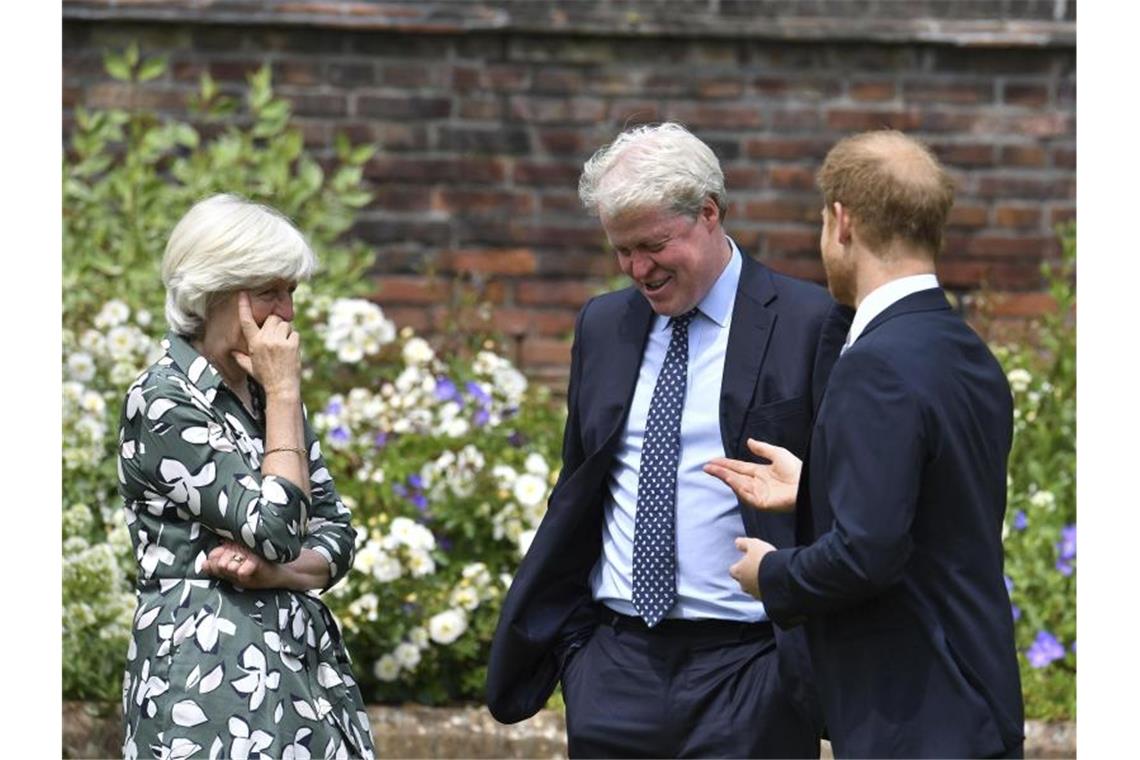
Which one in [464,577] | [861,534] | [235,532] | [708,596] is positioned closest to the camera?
[861,534]

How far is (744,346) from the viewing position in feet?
12.3

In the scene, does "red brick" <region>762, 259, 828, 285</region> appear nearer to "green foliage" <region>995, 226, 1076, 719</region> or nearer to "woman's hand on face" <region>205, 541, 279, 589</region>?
"green foliage" <region>995, 226, 1076, 719</region>

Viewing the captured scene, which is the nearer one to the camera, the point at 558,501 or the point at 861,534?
the point at 861,534

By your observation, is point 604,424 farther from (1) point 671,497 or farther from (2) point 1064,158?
(2) point 1064,158

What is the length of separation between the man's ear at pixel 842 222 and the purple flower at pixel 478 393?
Answer: 298cm

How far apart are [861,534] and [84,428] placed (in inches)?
129

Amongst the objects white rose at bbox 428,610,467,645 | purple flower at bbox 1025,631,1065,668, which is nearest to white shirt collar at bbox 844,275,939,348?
white rose at bbox 428,610,467,645

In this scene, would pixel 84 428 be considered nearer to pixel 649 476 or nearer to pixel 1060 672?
pixel 649 476

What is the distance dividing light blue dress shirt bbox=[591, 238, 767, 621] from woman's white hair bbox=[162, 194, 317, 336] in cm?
77

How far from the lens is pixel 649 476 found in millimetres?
3703

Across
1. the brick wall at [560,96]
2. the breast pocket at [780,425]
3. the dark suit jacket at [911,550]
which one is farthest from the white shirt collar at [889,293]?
the brick wall at [560,96]

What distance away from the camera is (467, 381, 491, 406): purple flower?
608cm

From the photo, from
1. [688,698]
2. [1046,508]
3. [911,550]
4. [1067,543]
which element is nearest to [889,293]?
[911,550]

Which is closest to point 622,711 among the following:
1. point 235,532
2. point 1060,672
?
point 235,532
